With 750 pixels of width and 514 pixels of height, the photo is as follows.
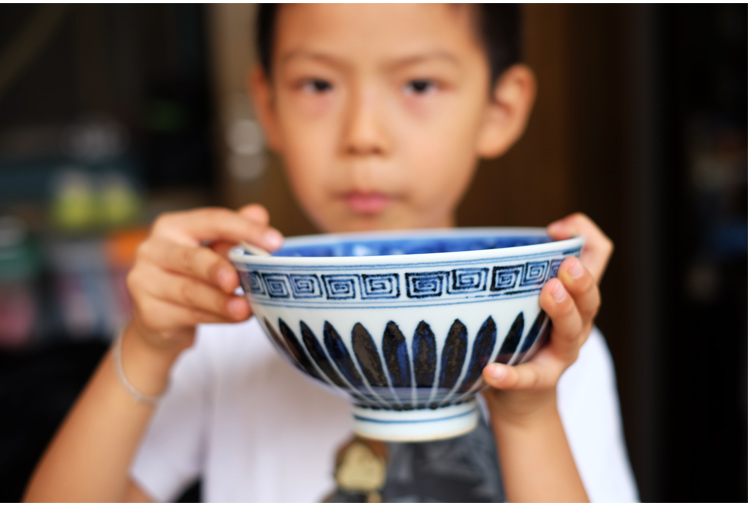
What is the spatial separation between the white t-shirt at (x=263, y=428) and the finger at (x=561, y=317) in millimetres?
292

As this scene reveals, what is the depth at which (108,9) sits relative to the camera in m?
2.92

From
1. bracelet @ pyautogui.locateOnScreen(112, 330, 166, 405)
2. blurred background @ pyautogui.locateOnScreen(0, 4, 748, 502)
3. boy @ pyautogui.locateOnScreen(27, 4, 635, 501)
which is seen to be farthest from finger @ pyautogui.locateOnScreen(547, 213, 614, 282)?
blurred background @ pyautogui.locateOnScreen(0, 4, 748, 502)

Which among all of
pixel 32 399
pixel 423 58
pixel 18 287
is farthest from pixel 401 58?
pixel 18 287

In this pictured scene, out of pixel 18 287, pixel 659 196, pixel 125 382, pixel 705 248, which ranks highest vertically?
pixel 125 382

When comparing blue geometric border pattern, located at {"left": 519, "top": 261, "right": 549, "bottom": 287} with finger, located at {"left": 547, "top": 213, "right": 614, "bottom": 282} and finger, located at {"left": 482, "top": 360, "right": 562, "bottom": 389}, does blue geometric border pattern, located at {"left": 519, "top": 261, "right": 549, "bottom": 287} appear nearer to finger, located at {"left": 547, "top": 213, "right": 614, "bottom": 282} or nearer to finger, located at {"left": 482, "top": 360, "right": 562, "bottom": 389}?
finger, located at {"left": 482, "top": 360, "right": 562, "bottom": 389}

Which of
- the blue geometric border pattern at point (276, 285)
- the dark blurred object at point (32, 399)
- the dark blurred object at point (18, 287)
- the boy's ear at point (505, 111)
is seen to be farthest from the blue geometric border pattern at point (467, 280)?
the dark blurred object at point (18, 287)

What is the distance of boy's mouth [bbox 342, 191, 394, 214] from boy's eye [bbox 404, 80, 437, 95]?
0.11 meters

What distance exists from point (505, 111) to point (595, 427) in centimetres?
38

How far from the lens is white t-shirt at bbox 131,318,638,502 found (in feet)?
2.53

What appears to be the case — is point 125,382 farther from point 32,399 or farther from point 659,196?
point 659,196

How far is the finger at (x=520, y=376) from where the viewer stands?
1.53 feet

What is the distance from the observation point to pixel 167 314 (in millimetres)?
604

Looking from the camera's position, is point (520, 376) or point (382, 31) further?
point (382, 31)
